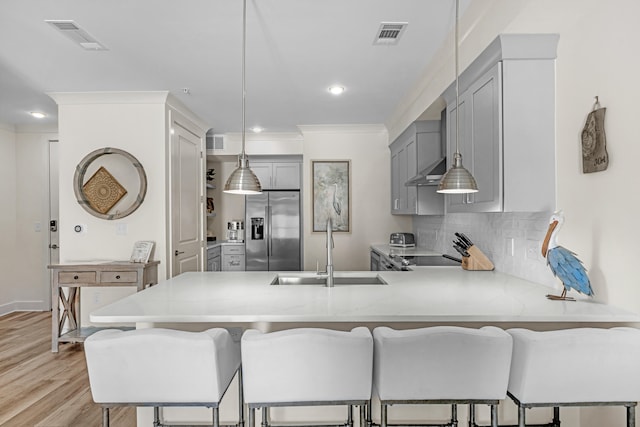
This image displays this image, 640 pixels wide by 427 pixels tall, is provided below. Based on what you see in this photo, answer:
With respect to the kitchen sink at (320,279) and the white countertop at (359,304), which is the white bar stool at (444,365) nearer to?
the white countertop at (359,304)

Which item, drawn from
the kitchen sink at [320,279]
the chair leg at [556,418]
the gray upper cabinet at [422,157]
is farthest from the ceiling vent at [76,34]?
the chair leg at [556,418]

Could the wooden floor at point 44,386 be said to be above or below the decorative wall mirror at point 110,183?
below

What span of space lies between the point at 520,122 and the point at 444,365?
1459 mm

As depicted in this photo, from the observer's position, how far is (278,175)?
656 cm

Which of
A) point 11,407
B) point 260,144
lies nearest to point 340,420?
point 11,407

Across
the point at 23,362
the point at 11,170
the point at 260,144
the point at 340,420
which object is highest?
the point at 260,144

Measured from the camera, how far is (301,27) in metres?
2.82

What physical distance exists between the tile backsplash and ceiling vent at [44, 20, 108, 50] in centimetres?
313

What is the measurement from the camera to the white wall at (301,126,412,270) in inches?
239

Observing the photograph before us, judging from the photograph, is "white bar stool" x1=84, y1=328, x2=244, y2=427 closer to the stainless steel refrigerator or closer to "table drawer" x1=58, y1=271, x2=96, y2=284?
"table drawer" x1=58, y1=271, x2=96, y2=284

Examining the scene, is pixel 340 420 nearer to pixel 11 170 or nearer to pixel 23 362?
pixel 23 362

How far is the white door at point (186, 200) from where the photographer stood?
464 centimetres

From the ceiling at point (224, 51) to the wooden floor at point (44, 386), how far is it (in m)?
2.52

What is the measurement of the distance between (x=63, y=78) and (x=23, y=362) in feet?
8.34
